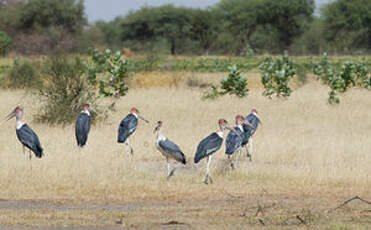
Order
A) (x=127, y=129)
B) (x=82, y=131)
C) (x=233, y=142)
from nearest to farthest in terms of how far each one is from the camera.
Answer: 1. (x=233, y=142)
2. (x=82, y=131)
3. (x=127, y=129)

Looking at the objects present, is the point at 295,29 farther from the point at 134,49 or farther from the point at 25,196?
the point at 25,196

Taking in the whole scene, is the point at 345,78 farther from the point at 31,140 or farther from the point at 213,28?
the point at 213,28

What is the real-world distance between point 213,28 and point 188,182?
60.3 m

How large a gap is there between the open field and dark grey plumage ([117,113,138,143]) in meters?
0.27

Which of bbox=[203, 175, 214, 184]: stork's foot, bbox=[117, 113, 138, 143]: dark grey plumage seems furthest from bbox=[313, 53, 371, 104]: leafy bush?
bbox=[203, 175, 214, 184]: stork's foot

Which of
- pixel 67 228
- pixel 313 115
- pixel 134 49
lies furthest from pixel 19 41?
pixel 67 228

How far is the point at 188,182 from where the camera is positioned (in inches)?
449

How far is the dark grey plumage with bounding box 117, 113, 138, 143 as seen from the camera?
13.7 meters

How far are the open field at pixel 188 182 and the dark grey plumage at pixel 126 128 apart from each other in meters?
0.27

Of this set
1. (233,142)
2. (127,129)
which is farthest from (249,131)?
(127,129)

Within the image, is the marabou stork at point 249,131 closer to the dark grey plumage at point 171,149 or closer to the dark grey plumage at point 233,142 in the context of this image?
the dark grey plumage at point 233,142

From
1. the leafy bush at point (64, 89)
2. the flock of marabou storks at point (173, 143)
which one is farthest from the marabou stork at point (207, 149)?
the leafy bush at point (64, 89)

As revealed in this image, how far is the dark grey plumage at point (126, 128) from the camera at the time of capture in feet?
44.9

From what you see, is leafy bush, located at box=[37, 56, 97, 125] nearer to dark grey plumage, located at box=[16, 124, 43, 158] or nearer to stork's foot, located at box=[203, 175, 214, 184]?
dark grey plumage, located at box=[16, 124, 43, 158]
